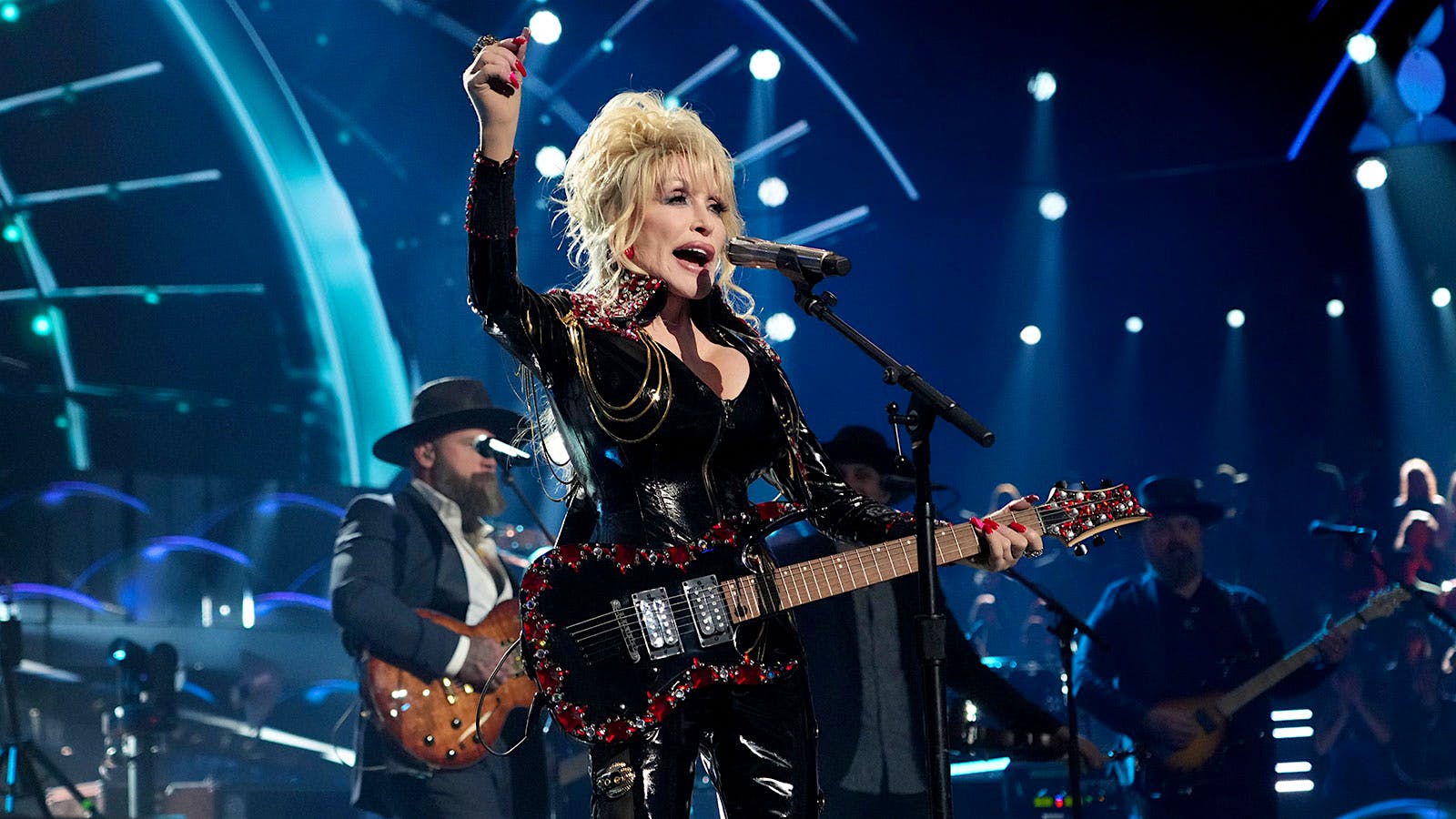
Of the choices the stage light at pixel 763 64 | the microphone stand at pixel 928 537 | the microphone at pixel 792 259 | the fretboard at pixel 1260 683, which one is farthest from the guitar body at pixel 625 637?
the stage light at pixel 763 64

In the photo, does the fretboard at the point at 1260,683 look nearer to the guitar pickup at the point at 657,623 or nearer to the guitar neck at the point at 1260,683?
the guitar neck at the point at 1260,683

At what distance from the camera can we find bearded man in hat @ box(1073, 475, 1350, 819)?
5895 millimetres

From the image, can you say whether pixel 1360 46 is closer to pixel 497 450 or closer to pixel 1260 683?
pixel 1260 683

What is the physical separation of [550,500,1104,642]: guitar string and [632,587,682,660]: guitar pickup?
0.05 ft

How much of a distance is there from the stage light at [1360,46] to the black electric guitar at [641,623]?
7.38 meters

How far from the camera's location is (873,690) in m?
4.61

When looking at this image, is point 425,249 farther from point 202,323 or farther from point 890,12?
point 890,12

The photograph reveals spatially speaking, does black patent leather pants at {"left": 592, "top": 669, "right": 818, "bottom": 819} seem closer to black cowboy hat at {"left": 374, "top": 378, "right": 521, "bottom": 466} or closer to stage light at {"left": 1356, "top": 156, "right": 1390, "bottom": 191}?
black cowboy hat at {"left": 374, "top": 378, "right": 521, "bottom": 466}

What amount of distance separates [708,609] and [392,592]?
338cm

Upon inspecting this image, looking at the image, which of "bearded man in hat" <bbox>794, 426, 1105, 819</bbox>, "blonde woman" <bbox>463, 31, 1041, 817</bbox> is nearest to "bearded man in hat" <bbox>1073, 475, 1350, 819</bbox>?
"bearded man in hat" <bbox>794, 426, 1105, 819</bbox>

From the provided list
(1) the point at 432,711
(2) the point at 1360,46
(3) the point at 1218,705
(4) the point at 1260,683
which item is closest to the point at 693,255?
(1) the point at 432,711

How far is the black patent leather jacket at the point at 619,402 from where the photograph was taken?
2.12 m

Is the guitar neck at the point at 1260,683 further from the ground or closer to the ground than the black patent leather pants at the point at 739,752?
further from the ground

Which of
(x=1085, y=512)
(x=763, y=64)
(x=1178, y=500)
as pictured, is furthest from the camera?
(x=763, y=64)
